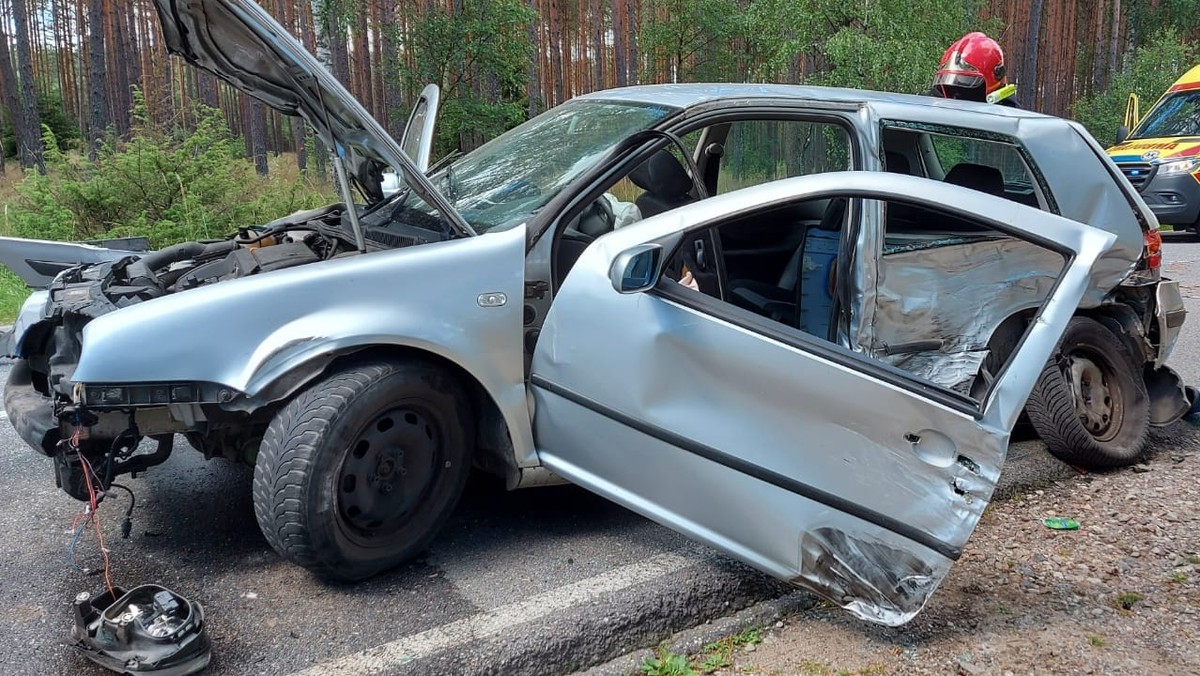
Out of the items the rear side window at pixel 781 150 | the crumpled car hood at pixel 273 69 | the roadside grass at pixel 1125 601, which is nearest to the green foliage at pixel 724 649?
the roadside grass at pixel 1125 601

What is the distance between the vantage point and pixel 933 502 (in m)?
2.70

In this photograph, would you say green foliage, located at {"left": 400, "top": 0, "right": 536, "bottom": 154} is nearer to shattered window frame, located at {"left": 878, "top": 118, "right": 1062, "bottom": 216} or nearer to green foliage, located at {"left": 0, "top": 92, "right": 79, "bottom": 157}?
shattered window frame, located at {"left": 878, "top": 118, "right": 1062, "bottom": 216}

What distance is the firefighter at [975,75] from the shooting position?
20.0ft

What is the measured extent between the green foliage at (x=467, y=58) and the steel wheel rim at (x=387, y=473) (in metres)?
13.1

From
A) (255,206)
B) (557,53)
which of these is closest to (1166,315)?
(255,206)

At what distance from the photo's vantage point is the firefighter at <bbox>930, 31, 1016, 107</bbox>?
6.08 metres

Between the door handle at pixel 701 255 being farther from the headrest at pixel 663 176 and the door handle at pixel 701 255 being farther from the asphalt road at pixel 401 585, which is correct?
the asphalt road at pixel 401 585

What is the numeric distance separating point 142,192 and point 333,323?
8.51 m

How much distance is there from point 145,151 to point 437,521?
855 cm

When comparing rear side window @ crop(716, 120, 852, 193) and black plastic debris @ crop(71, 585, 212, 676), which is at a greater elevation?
rear side window @ crop(716, 120, 852, 193)

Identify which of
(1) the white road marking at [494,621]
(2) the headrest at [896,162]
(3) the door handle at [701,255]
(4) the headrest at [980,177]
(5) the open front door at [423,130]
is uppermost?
(5) the open front door at [423,130]

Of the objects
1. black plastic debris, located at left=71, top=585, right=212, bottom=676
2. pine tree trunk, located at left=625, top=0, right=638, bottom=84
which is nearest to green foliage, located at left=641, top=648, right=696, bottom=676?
black plastic debris, located at left=71, top=585, right=212, bottom=676

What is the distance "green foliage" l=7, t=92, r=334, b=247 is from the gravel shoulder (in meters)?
8.85

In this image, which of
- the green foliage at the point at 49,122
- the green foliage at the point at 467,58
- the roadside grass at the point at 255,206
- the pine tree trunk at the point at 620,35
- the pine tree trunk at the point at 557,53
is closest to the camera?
the roadside grass at the point at 255,206
